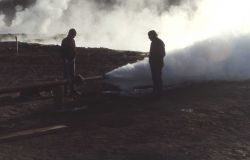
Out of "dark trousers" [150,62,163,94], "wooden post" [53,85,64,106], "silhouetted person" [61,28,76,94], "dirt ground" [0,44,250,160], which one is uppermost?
"silhouetted person" [61,28,76,94]

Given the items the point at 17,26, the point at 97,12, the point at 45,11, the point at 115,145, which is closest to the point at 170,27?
the point at 97,12

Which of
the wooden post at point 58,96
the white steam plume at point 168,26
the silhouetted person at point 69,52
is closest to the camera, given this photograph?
the wooden post at point 58,96

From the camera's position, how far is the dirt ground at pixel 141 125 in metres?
10.1

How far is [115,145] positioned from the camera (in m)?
10.6

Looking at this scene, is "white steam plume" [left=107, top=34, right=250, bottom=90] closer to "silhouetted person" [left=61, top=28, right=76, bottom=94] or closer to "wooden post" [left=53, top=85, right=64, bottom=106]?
"silhouetted person" [left=61, top=28, right=76, bottom=94]

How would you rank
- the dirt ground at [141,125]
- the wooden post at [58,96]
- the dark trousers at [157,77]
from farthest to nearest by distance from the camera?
the dark trousers at [157,77] → the wooden post at [58,96] → the dirt ground at [141,125]

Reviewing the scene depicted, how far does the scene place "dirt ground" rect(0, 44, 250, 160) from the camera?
10133mm

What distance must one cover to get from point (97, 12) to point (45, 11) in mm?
6659

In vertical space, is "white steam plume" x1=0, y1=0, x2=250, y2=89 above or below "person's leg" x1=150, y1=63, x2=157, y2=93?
above

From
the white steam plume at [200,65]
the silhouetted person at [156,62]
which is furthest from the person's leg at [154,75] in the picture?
the white steam plume at [200,65]

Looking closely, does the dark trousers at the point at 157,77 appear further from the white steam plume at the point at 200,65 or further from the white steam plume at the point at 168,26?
the white steam plume at the point at 168,26

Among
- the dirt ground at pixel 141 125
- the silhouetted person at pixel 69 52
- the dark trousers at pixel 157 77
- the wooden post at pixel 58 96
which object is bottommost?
the dirt ground at pixel 141 125

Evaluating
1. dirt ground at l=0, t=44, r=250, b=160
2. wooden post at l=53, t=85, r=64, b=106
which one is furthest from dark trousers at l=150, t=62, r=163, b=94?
wooden post at l=53, t=85, r=64, b=106

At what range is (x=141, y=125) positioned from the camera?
475 inches
